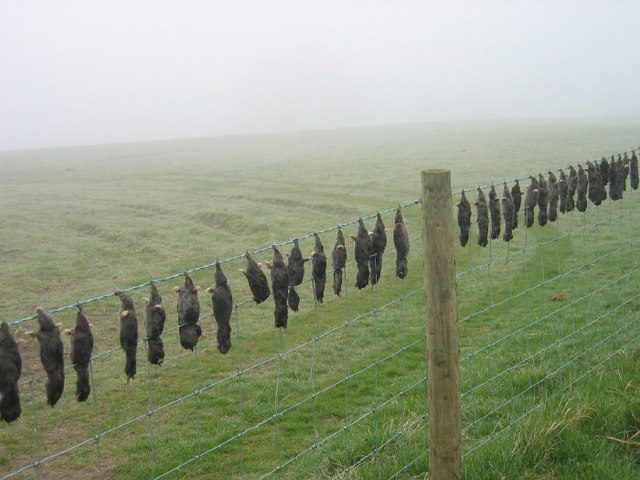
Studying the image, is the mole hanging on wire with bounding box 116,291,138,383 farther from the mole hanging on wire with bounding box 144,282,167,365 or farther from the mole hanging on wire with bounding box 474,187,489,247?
the mole hanging on wire with bounding box 474,187,489,247

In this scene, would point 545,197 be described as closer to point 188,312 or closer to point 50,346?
point 188,312

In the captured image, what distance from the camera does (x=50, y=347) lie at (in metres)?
4.46

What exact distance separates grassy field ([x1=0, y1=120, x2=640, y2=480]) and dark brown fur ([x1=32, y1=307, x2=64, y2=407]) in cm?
19

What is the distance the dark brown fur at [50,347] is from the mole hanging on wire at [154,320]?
780 millimetres

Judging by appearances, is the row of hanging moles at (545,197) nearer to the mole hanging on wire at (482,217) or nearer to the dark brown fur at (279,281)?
the mole hanging on wire at (482,217)

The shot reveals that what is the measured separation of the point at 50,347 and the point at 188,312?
1.13m

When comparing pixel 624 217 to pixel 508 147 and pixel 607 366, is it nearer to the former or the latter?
pixel 607 366

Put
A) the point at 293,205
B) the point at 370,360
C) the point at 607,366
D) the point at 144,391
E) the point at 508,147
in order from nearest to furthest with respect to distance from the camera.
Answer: the point at 607,366, the point at 144,391, the point at 370,360, the point at 293,205, the point at 508,147

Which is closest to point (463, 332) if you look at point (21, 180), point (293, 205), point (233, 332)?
point (233, 332)

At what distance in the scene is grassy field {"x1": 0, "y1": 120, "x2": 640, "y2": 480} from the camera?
6.29 m

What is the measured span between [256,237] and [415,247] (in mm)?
6053

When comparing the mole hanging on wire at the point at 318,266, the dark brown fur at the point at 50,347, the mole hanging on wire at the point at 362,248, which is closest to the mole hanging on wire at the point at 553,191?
the mole hanging on wire at the point at 362,248

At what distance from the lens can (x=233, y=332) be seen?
1273 cm

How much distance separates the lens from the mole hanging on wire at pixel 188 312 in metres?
5.21
